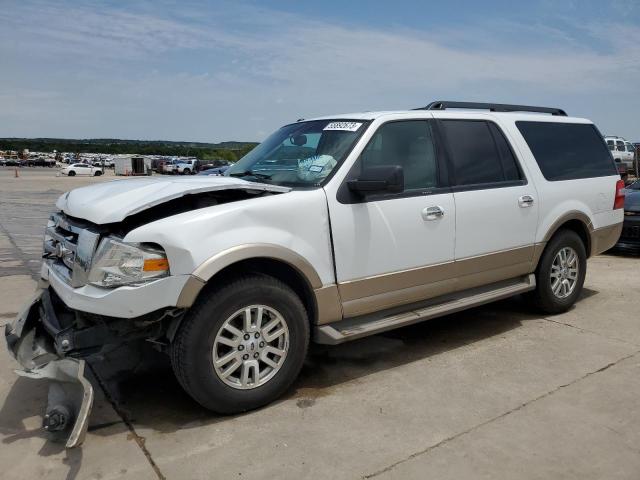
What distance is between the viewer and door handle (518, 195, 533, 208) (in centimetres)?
490

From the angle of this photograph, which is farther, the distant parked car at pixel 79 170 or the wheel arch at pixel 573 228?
the distant parked car at pixel 79 170

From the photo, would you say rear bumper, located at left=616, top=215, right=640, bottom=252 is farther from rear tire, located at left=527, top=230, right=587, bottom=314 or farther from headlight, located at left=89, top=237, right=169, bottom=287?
headlight, located at left=89, top=237, right=169, bottom=287

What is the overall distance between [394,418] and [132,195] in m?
2.13

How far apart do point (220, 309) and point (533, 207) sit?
312cm

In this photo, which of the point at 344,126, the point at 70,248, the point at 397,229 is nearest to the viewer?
the point at 70,248

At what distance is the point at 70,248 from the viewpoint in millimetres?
3537

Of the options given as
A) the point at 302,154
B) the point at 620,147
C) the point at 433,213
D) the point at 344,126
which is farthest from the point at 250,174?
the point at 620,147

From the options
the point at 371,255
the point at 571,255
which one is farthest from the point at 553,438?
the point at 571,255

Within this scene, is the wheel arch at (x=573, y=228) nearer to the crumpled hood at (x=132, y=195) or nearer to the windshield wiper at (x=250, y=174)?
the windshield wiper at (x=250, y=174)

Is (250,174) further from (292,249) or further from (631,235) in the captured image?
(631,235)

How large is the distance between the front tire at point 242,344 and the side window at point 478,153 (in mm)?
1880

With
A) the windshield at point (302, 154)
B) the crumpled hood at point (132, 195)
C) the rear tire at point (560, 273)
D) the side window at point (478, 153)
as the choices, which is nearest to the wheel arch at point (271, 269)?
the crumpled hood at point (132, 195)

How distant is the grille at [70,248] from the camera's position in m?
3.29

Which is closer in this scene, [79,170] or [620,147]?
[620,147]
